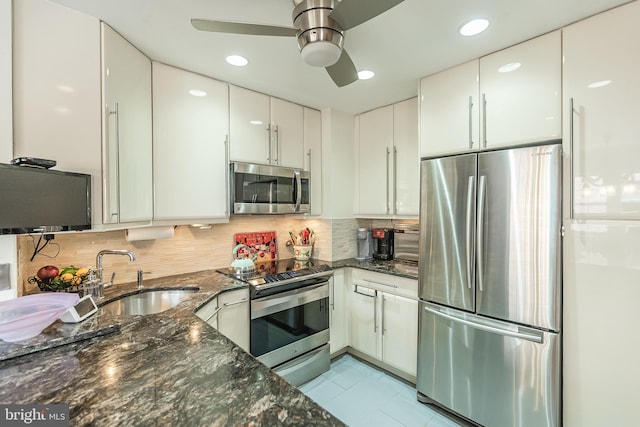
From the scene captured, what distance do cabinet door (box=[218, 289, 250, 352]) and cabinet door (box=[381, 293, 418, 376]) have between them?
1166 mm

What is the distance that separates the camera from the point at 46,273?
157cm

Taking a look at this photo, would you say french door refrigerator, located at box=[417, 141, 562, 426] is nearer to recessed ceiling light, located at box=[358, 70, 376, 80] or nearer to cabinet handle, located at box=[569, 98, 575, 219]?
cabinet handle, located at box=[569, 98, 575, 219]

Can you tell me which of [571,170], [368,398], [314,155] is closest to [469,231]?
[571,170]

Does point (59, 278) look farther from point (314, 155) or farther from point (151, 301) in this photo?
point (314, 155)

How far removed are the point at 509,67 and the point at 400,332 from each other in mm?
2055

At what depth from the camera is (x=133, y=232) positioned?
1898 mm

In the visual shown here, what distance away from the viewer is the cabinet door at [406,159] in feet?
8.39

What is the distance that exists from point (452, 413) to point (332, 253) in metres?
1.55

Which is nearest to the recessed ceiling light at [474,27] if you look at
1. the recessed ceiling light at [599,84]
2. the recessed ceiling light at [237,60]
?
the recessed ceiling light at [599,84]

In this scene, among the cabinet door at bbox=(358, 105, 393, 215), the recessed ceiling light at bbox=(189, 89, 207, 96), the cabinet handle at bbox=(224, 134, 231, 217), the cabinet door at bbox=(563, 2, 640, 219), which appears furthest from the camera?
the cabinet door at bbox=(358, 105, 393, 215)

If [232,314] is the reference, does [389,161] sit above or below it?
above

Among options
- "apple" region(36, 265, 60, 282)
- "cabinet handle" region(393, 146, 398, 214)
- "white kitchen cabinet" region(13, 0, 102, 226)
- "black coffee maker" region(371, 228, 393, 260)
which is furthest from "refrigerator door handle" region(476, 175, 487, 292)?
"apple" region(36, 265, 60, 282)

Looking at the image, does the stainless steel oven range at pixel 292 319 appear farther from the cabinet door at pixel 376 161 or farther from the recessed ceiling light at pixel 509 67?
the recessed ceiling light at pixel 509 67

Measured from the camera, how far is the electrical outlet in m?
1.28
